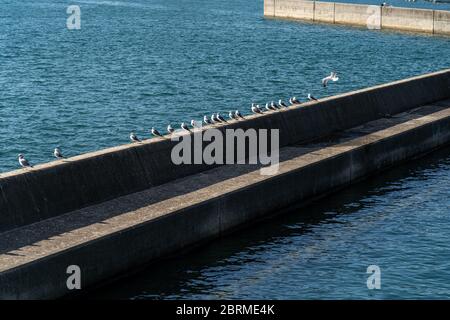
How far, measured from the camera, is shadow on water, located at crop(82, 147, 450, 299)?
94.4 ft

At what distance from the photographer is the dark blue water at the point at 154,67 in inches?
2280

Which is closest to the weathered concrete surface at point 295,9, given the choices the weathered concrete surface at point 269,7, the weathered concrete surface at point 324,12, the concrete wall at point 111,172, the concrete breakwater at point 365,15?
the concrete breakwater at point 365,15

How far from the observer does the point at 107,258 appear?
28.1 m

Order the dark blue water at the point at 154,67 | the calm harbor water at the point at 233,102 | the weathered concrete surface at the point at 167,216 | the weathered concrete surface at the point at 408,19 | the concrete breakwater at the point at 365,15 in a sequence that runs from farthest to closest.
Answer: the weathered concrete surface at the point at 408,19
the concrete breakwater at the point at 365,15
the dark blue water at the point at 154,67
the calm harbor water at the point at 233,102
the weathered concrete surface at the point at 167,216

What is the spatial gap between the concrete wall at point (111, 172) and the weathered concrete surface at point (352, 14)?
8569 centimetres

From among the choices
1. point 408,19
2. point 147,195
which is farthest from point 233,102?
point 408,19

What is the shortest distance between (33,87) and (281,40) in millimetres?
45330

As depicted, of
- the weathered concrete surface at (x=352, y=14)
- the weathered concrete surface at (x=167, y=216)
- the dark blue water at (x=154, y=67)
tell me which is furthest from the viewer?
the weathered concrete surface at (x=352, y=14)

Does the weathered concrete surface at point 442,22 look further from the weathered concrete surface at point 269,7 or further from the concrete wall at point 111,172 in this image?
the concrete wall at point 111,172

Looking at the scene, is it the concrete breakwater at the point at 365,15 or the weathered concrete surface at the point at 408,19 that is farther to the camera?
the weathered concrete surface at the point at 408,19

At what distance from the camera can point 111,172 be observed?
31828 millimetres

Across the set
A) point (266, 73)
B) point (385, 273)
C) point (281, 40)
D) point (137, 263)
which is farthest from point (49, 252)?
point (281, 40)

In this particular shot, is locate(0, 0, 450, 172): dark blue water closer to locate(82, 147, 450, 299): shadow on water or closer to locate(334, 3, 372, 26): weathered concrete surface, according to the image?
locate(334, 3, 372, 26): weathered concrete surface

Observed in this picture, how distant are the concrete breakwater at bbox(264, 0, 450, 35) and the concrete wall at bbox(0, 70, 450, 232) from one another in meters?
77.9
